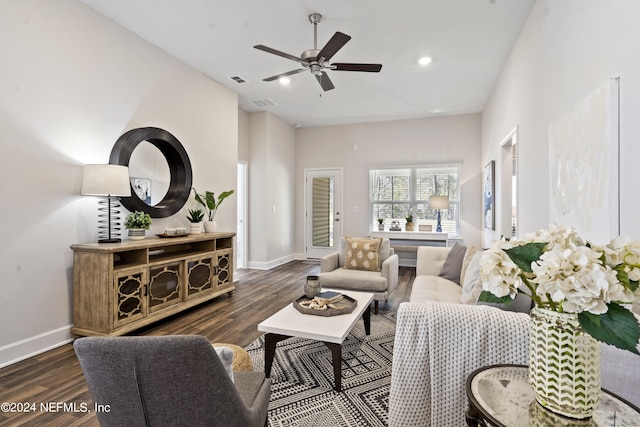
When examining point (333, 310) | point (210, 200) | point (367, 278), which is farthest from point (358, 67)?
point (210, 200)

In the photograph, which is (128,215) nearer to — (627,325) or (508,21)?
(627,325)

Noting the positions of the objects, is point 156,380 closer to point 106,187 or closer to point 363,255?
point 106,187

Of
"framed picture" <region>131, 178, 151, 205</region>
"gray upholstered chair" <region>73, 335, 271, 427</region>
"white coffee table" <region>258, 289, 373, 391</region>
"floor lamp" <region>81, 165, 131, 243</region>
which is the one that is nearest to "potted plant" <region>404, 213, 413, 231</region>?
"white coffee table" <region>258, 289, 373, 391</region>

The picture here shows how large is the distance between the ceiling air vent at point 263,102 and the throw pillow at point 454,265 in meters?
3.89

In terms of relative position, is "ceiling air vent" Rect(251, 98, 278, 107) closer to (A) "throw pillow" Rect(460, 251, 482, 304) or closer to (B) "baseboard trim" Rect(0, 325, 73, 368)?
(B) "baseboard trim" Rect(0, 325, 73, 368)

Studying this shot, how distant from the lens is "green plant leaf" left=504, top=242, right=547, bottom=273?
0.93 metres

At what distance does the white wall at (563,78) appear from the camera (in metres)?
1.47

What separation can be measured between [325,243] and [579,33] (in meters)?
5.74

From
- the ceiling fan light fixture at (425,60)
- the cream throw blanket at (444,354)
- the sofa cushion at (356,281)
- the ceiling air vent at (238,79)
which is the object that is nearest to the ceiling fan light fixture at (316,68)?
the ceiling fan light fixture at (425,60)

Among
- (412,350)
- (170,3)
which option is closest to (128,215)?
(170,3)

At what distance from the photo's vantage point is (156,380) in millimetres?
928

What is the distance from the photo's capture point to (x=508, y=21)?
317 centimetres

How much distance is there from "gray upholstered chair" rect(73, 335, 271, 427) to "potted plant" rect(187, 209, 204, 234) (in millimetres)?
3155

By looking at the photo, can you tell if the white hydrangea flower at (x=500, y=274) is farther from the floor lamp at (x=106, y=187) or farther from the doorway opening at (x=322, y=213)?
the doorway opening at (x=322, y=213)
